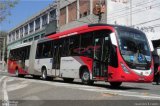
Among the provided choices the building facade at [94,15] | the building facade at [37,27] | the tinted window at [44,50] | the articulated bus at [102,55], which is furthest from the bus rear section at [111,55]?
the building facade at [37,27]

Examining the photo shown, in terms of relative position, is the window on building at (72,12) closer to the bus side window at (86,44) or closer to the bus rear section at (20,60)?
the bus rear section at (20,60)

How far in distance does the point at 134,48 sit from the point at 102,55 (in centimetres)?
152

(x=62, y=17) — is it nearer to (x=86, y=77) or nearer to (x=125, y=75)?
(x=86, y=77)


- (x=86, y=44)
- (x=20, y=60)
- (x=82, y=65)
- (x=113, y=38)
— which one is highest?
(x=113, y=38)

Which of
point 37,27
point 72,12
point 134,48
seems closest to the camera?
point 134,48

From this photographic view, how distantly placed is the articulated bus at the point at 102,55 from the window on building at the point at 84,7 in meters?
23.7

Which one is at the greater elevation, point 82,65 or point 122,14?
point 122,14

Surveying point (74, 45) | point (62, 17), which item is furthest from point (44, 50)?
point (62, 17)

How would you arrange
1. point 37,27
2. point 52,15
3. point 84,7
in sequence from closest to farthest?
point 84,7, point 52,15, point 37,27

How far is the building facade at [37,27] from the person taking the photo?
59469 millimetres

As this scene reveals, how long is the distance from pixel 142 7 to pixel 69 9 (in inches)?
620

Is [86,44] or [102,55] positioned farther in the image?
[86,44]

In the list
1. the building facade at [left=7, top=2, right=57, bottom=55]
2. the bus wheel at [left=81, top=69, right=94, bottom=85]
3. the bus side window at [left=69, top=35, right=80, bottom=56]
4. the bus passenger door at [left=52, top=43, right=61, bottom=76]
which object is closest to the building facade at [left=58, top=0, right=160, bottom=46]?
the building facade at [left=7, top=2, right=57, bottom=55]

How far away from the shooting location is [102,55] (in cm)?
1798
